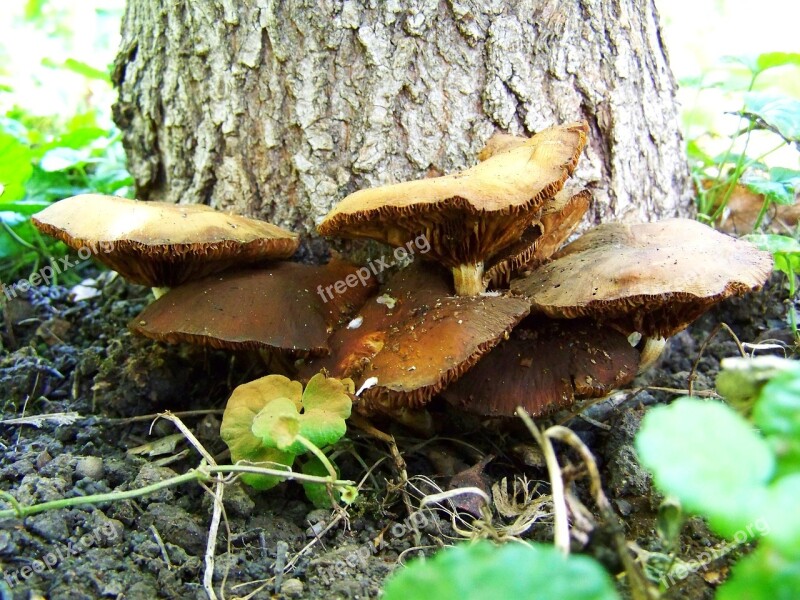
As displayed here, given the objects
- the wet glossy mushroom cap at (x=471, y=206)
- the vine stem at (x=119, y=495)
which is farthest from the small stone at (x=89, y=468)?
the wet glossy mushroom cap at (x=471, y=206)

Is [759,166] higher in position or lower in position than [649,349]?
higher

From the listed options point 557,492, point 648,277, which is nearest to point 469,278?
point 648,277

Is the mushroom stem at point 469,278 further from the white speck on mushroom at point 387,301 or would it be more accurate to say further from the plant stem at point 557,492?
the plant stem at point 557,492

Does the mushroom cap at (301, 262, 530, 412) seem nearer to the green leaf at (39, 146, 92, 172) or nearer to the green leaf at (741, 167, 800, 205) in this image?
the green leaf at (741, 167, 800, 205)

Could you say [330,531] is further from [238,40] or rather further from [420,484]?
[238,40]

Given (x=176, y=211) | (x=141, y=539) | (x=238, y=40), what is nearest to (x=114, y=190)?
(x=238, y=40)

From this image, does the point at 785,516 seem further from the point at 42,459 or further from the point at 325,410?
the point at 42,459

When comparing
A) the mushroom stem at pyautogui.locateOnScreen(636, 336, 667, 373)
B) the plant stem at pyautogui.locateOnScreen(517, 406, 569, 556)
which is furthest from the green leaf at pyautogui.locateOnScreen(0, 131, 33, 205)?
the mushroom stem at pyautogui.locateOnScreen(636, 336, 667, 373)
